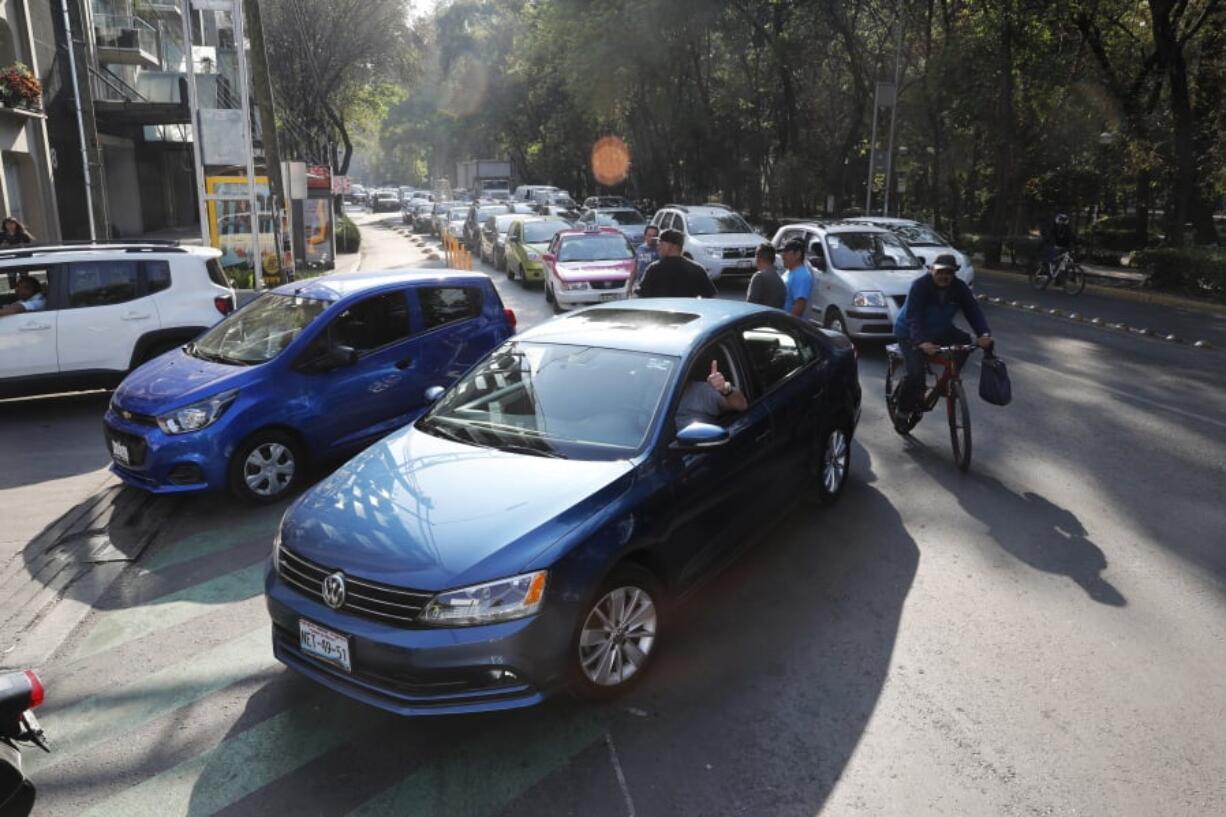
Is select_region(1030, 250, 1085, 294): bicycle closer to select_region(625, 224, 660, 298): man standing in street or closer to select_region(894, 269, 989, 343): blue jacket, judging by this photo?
select_region(625, 224, 660, 298): man standing in street

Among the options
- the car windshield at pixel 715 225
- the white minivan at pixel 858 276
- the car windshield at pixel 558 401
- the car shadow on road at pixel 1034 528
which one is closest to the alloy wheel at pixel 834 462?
the car shadow on road at pixel 1034 528

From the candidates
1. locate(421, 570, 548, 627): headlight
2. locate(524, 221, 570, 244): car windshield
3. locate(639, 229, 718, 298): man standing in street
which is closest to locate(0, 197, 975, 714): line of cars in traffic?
locate(421, 570, 548, 627): headlight

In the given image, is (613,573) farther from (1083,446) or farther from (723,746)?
(1083,446)

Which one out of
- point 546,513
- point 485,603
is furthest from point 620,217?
point 485,603

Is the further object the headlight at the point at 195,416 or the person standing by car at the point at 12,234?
the person standing by car at the point at 12,234

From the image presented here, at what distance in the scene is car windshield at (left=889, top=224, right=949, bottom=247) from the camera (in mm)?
18000

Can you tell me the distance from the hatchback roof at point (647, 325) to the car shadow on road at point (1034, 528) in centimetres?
222

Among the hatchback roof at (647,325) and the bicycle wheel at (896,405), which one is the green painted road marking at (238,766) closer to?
the hatchback roof at (647,325)

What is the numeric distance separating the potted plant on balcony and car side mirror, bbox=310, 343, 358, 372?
57.4ft

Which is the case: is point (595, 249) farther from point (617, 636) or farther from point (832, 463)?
point (617, 636)

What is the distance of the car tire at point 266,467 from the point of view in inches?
275

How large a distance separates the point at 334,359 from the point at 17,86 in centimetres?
1767

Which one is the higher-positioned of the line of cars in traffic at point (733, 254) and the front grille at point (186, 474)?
the line of cars in traffic at point (733, 254)

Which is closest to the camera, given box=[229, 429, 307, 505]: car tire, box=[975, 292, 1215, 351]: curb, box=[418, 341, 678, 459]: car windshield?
box=[418, 341, 678, 459]: car windshield
